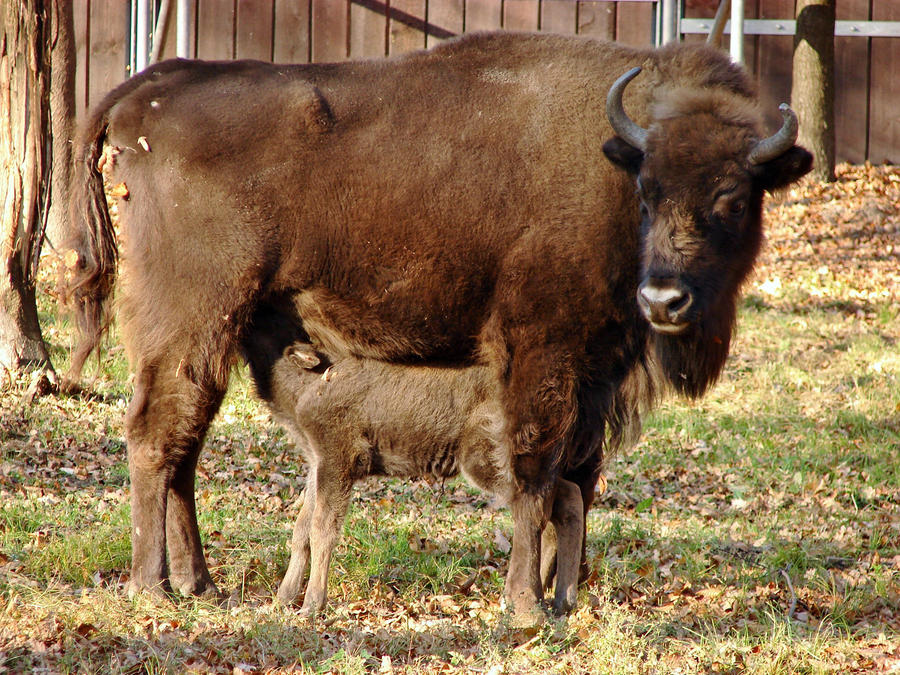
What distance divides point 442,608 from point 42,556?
2074mm

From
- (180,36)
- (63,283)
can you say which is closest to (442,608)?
(63,283)

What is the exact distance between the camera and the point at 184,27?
11.4 m

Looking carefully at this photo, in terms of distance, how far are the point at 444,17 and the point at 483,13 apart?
0.53 meters

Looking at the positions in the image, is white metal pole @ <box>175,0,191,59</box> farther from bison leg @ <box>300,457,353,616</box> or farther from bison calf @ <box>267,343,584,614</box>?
bison leg @ <box>300,457,353,616</box>

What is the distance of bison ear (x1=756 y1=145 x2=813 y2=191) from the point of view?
494cm

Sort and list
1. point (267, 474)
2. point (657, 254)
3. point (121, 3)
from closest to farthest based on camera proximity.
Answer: point (657, 254) → point (267, 474) → point (121, 3)

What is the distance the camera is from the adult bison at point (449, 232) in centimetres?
493

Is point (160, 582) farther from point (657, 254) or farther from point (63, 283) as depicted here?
point (657, 254)

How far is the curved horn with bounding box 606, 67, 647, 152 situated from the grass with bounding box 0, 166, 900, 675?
219cm

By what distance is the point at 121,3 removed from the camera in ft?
44.6

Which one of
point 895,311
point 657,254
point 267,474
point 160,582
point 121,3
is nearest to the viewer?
point 657,254

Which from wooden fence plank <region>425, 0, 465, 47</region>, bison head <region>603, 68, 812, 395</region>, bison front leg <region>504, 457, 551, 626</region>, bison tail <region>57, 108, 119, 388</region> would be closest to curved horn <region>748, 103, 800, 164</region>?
bison head <region>603, 68, 812, 395</region>

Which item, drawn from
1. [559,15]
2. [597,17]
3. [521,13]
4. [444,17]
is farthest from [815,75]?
[444,17]

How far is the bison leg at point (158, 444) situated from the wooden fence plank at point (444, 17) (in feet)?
31.9
